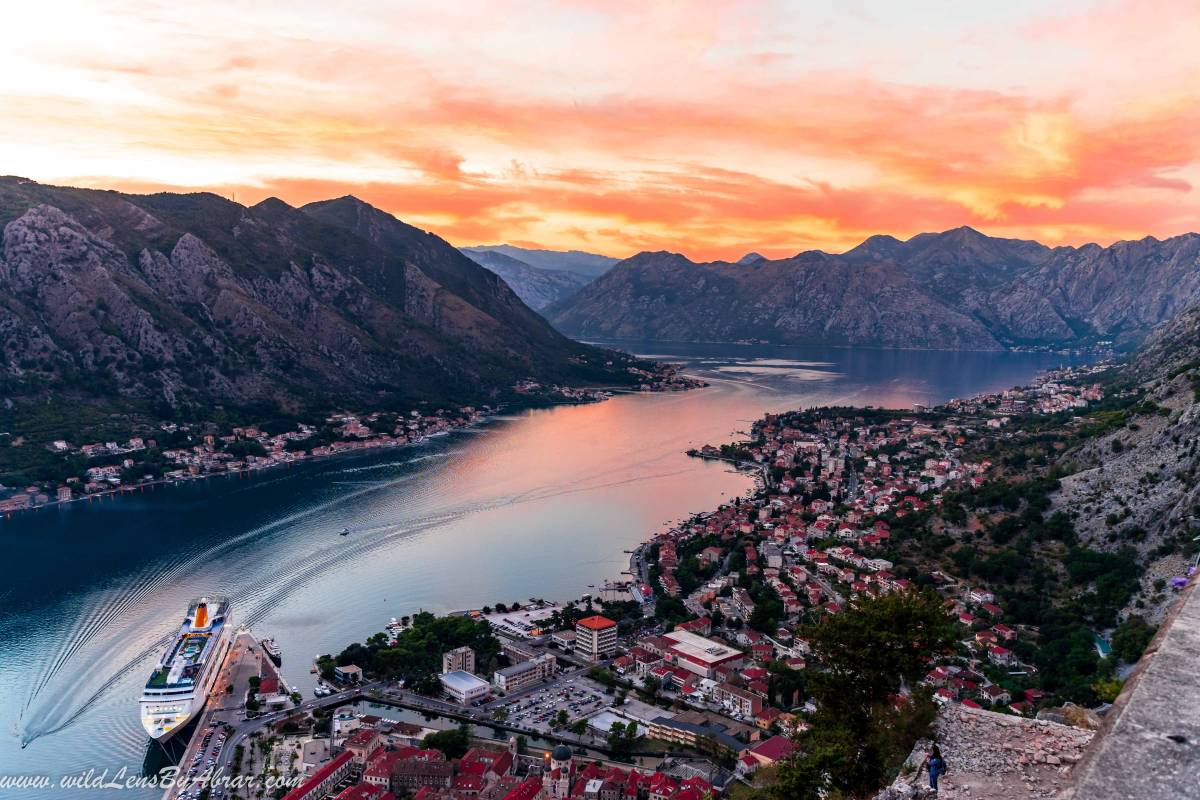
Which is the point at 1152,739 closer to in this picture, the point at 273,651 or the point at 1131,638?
the point at 1131,638

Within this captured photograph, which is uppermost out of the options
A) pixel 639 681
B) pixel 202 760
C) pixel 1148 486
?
pixel 1148 486

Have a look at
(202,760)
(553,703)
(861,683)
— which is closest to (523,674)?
(553,703)

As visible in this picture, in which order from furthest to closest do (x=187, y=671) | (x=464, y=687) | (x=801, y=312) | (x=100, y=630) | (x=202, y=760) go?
(x=801, y=312)
(x=100, y=630)
(x=464, y=687)
(x=187, y=671)
(x=202, y=760)

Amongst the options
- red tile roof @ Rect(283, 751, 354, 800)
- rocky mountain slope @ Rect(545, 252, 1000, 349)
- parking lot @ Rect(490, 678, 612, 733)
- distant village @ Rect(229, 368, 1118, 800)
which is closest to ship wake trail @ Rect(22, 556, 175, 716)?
distant village @ Rect(229, 368, 1118, 800)

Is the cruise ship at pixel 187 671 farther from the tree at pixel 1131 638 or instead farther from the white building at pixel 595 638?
the tree at pixel 1131 638

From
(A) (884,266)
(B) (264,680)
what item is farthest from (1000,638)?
(A) (884,266)

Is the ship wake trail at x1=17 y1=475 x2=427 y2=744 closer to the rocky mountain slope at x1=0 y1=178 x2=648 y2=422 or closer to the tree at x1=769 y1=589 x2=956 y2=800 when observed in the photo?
the tree at x1=769 y1=589 x2=956 y2=800

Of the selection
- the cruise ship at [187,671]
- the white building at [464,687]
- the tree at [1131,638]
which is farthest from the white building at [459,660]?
the tree at [1131,638]
